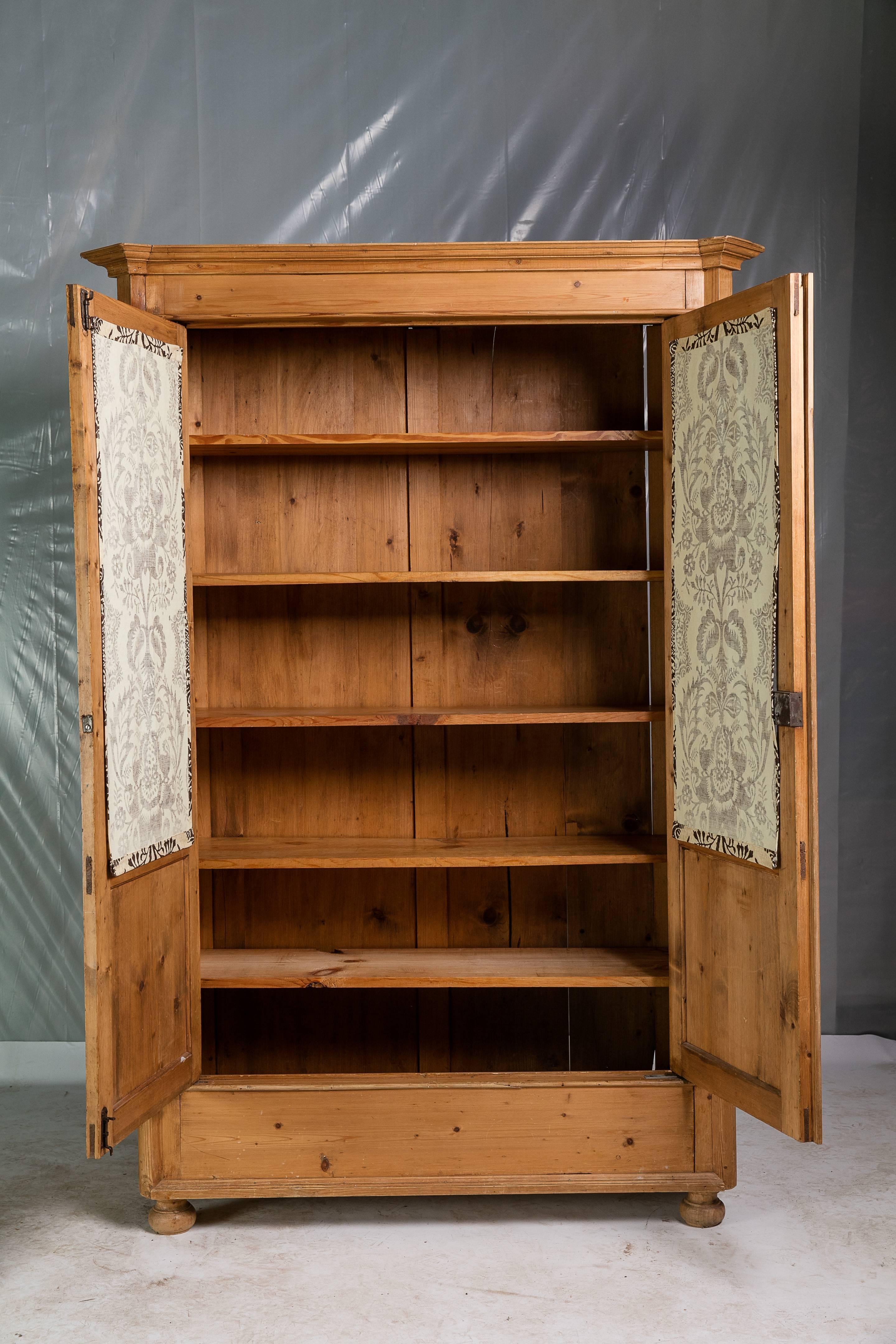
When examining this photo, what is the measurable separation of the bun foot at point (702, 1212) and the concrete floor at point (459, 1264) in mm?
35

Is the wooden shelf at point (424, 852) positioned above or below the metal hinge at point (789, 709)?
below

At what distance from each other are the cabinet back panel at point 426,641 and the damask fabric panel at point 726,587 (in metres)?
0.51

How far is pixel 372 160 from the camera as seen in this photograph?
356 centimetres

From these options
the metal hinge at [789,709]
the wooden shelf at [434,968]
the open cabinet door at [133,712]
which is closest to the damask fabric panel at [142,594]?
the open cabinet door at [133,712]

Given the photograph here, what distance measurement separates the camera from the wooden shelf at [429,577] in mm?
2812

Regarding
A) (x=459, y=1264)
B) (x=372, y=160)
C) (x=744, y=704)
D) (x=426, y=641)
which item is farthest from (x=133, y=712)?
(x=372, y=160)

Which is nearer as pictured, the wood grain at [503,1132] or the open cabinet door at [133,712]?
the open cabinet door at [133,712]

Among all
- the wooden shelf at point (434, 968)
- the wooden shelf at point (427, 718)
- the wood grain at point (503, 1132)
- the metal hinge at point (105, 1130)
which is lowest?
the wood grain at point (503, 1132)

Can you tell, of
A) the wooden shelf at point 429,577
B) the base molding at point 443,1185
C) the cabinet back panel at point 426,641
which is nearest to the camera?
the base molding at point 443,1185

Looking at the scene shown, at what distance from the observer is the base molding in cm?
268

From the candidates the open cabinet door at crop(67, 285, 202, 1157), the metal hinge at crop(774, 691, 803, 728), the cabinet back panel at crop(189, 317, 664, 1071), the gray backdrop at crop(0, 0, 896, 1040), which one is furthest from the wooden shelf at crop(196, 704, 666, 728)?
the gray backdrop at crop(0, 0, 896, 1040)

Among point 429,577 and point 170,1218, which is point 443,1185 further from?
point 429,577

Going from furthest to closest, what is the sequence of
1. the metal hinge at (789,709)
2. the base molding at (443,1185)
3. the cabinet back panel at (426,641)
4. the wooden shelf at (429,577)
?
the cabinet back panel at (426,641)
the wooden shelf at (429,577)
the base molding at (443,1185)
the metal hinge at (789,709)

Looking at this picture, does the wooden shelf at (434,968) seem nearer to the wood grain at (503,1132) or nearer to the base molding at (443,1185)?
the wood grain at (503,1132)
